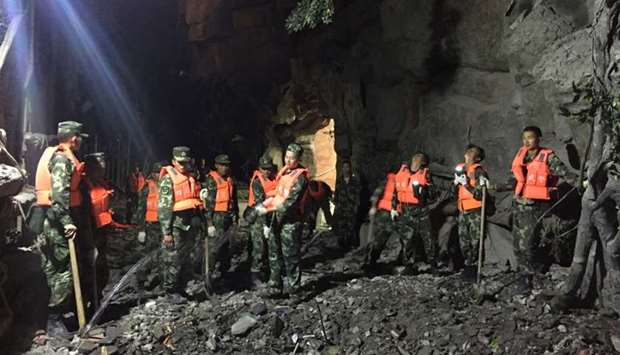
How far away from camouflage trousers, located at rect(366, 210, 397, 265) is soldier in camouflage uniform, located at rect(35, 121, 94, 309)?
197 inches

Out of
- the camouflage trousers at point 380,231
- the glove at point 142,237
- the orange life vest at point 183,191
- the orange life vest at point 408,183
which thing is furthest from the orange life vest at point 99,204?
the orange life vest at point 408,183

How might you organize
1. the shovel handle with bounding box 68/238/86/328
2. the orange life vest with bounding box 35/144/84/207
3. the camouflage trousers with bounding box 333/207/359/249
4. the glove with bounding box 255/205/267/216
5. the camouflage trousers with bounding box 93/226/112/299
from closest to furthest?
the shovel handle with bounding box 68/238/86/328 < the orange life vest with bounding box 35/144/84/207 < the camouflage trousers with bounding box 93/226/112/299 < the glove with bounding box 255/205/267/216 < the camouflage trousers with bounding box 333/207/359/249

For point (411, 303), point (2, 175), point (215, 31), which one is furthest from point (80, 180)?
point (215, 31)

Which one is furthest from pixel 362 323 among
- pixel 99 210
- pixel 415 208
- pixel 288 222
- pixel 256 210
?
pixel 99 210

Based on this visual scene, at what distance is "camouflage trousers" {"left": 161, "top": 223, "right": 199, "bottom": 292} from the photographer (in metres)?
6.84

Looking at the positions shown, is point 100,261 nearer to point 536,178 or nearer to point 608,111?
point 536,178

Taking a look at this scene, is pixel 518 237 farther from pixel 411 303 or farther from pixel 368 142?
pixel 368 142

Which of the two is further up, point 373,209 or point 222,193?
point 222,193

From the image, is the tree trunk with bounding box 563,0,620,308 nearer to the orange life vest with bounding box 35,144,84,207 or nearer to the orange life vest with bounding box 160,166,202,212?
the orange life vest with bounding box 160,166,202,212

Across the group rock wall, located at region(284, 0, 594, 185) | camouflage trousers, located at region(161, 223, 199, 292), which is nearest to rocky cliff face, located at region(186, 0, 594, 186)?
rock wall, located at region(284, 0, 594, 185)

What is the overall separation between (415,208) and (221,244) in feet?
12.2

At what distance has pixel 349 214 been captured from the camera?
11.0 m

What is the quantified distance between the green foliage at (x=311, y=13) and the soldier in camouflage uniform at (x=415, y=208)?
3336mm

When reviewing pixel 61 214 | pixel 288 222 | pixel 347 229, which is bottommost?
pixel 347 229
